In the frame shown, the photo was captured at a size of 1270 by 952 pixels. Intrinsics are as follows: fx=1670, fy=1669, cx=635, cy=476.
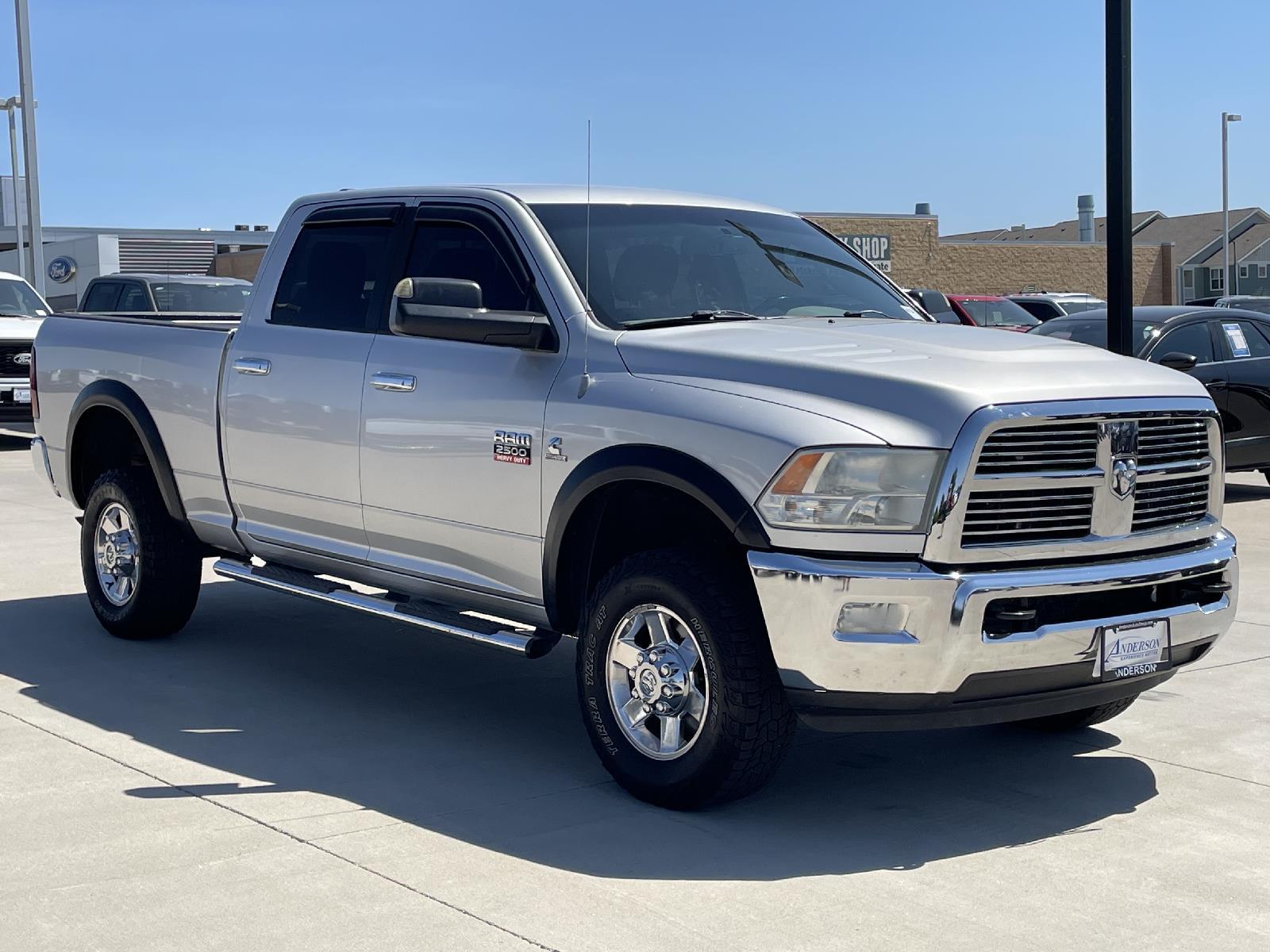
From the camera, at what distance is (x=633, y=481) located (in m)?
5.49

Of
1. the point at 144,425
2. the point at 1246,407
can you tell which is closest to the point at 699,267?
the point at 144,425

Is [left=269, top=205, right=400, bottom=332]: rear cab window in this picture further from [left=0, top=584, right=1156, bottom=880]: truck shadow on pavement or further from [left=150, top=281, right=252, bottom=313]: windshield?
[left=150, top=281, right=252, bottom=313]: windshield

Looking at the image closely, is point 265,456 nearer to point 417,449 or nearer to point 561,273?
point 417,449

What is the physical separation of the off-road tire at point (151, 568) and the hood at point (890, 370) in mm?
3141

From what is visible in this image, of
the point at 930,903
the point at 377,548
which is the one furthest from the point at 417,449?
the point at 930,903

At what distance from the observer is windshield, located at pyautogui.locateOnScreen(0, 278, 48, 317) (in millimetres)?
20188

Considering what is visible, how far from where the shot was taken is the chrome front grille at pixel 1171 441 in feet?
17.1

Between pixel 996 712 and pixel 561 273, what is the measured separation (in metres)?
2.19

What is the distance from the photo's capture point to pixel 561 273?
5.98 m

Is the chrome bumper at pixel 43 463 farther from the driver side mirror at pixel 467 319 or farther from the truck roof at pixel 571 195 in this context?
the driver side mirror at pixel 467 319

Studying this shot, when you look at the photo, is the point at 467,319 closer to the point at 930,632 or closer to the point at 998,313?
the point at 930,632

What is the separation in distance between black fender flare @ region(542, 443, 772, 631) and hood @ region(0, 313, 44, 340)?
1493 cm

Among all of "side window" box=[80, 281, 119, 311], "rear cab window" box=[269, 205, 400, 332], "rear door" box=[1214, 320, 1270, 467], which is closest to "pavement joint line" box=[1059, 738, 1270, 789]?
"rear cab window" box=[269, 205, 400, 332]

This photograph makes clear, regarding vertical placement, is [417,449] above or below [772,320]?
below
